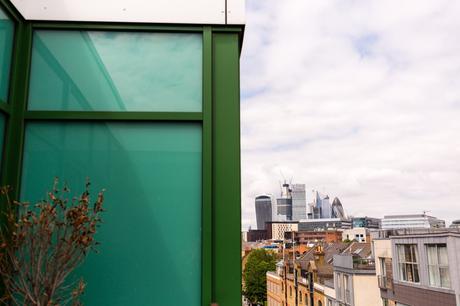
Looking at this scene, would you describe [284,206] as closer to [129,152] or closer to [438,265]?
[438,265]

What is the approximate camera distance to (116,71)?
2555 mm

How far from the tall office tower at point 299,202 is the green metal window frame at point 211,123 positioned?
167 meters

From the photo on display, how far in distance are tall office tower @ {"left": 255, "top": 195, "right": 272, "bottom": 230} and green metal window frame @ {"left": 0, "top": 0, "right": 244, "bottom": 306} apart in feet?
535

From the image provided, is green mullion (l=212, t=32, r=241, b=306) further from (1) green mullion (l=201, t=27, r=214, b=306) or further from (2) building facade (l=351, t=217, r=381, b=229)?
(2) building facade (l=351, t=217, r=381, b=229)

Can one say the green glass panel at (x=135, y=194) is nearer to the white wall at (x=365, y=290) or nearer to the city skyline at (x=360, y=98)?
the city skyline at (x=360, y=98)

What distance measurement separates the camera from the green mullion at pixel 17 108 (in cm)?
236

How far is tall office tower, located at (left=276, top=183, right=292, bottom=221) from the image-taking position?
547 feet

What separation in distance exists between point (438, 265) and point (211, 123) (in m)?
13.2

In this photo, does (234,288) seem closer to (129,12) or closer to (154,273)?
(154,273)

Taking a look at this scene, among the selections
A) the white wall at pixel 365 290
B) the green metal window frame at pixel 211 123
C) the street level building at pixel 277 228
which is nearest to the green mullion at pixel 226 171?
the green metal window frame at pixel 211 123

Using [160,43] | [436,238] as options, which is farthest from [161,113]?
[436,238]

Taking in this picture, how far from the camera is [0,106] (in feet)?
7.56

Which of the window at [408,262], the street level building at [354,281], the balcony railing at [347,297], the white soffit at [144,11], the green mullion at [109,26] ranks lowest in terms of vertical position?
the balcony railing at [347,297]

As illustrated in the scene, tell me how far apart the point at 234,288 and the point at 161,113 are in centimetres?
111
